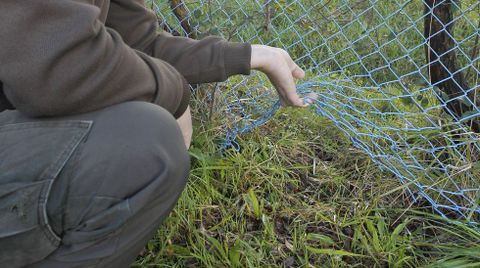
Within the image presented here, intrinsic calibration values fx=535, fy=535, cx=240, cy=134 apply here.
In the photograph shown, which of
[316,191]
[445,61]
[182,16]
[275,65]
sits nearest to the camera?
[275,65]

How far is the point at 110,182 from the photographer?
103cm

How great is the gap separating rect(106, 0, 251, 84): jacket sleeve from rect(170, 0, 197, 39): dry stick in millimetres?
540

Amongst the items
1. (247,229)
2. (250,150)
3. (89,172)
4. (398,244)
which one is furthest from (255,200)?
(89,172)

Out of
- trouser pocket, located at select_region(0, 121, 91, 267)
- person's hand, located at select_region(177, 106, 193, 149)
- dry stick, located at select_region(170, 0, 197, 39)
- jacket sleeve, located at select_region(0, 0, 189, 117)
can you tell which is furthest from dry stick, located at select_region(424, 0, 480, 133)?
trouser pocket, located at select_region(0, 121, 91, 267)

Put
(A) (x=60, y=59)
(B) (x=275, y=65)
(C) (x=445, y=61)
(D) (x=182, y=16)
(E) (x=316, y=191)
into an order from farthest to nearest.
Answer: (D) (x=182, y=16) → (E) (x=316, y=191) → (C) (x=445, y=61) → (B) (x=275, y=65) → (A) (x=60, y=59)

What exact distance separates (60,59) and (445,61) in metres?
1.18

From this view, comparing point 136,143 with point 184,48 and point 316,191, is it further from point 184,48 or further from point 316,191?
point 316,191

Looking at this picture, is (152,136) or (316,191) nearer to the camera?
(152,136)

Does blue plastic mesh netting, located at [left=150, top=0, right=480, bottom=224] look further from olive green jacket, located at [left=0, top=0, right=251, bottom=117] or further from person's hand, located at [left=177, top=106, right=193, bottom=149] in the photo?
olive green jacket, located at [left=0, top=0, right=251, bottom=117]

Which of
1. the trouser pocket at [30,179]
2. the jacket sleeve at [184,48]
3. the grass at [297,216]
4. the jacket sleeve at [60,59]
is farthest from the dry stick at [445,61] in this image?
the trouser pocket at [30,179]

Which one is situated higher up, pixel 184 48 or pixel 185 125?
pixel 184 48

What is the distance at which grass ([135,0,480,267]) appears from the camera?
1.53 meters

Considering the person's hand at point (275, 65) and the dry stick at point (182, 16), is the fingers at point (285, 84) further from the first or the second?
the dry stick at point (182, 16)

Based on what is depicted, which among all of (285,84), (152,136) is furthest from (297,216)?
(152,136)
